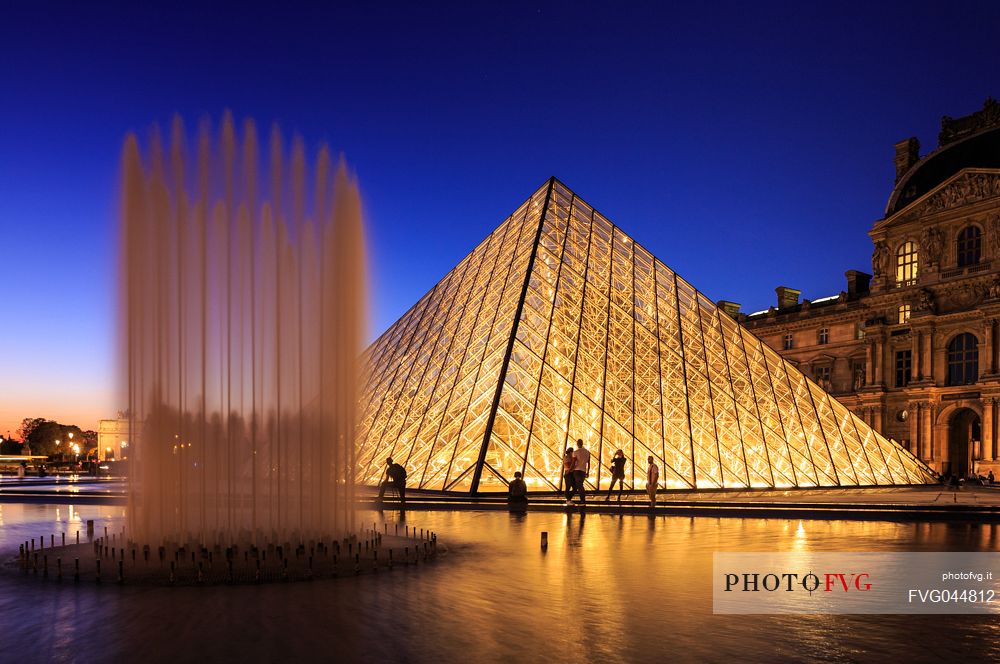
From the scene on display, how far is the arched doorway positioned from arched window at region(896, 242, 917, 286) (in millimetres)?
7402

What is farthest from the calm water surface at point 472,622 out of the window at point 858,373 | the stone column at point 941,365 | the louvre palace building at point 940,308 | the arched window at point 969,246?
the window at point 858,373

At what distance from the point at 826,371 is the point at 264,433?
4936cm

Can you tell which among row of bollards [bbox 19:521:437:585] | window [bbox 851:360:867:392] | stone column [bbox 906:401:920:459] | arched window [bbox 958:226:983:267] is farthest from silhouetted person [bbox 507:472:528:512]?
window [bbox 851:360:867:392]

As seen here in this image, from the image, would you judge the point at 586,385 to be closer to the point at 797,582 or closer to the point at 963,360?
the point at 797,582

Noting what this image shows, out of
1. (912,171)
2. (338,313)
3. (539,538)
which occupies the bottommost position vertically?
(539,538)

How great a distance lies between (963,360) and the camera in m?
44.7

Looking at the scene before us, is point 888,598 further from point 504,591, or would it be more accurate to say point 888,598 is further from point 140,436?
point 140,436

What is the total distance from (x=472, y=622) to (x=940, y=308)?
150 feet

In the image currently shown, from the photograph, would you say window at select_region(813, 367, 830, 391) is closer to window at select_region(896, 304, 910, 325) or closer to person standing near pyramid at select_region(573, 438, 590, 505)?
window at select_region(896, 304, 910, 325)

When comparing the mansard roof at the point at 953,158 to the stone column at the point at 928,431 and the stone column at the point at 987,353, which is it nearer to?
the stone column at the point at 987,353

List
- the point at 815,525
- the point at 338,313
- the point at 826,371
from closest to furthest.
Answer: the point at 338,313 < the point at 815,525 < the point at 826,371

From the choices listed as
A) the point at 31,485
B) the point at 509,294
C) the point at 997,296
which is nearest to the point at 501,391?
the point at 509,294

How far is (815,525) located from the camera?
14.4 metres

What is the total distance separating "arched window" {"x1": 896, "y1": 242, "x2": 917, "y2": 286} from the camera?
156 feet
